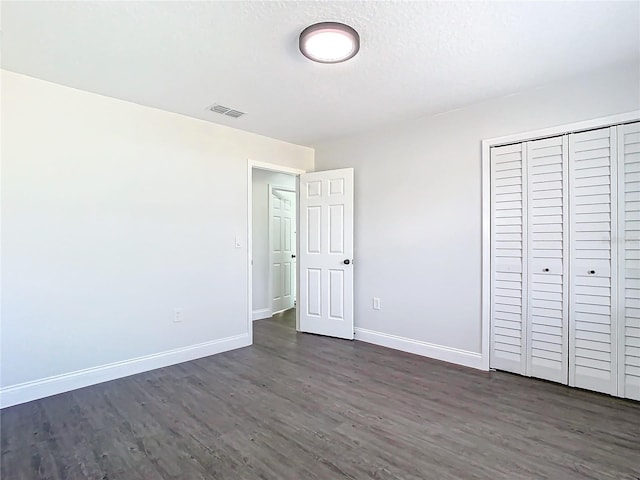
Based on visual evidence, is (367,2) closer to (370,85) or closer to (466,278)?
(370,85)

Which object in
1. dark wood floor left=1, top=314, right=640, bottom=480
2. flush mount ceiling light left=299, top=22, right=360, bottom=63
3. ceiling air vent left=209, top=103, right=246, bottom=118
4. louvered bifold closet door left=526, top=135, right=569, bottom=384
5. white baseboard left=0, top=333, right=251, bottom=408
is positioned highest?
ceiling air vent left=209, top=103, right=246, bottom=118

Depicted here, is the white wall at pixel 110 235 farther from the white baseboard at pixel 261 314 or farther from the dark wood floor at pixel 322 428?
the white baseboard at pixel 261 314

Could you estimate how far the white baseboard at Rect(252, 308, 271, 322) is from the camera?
201 inches

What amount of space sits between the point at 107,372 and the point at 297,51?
2.93 meters

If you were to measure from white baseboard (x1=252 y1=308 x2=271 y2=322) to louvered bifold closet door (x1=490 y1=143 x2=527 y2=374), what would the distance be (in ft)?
10.6

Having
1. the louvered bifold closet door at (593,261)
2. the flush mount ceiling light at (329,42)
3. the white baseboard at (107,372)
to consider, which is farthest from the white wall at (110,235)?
the louvered bifold closet door at (593,261)

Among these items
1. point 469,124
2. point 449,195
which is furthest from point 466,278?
point 469,124

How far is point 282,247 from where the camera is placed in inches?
221

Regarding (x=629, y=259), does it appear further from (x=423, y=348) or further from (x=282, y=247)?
(x=282, y=247)

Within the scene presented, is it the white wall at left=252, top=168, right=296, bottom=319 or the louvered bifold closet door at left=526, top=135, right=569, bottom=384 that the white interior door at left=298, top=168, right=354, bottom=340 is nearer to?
the white wall at left=252, top=168, right=296, bottom=319

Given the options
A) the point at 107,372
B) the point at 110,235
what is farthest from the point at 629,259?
the point at 107,372

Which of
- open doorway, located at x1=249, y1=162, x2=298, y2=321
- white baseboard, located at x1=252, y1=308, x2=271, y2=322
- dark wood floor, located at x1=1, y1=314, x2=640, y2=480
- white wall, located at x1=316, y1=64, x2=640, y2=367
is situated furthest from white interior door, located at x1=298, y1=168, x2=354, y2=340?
dark wood floor, located at x1=1, y1=314, x2=640, y2=480

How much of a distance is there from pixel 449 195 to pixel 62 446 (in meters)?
3.49

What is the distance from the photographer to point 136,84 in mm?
2680
